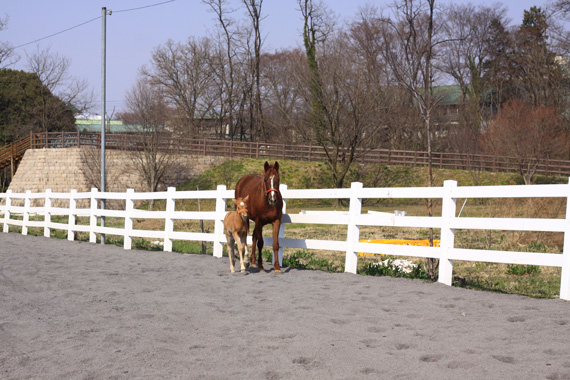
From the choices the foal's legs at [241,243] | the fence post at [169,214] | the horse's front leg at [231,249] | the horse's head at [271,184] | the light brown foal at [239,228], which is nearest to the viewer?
the horse's head at [271,184]

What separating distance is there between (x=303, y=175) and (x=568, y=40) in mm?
21488

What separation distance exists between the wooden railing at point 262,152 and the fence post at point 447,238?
35.5 meters

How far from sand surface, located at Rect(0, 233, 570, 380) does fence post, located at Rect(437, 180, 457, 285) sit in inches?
8.1

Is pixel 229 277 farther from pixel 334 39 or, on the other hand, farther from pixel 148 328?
pixel 334 39

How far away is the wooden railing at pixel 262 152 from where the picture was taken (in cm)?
4575

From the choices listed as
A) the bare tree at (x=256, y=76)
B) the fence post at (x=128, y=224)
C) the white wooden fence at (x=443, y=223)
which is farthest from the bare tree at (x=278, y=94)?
the white wooden fence at (x=443, y=223)

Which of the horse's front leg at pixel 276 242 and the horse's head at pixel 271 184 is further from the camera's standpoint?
the horse's front leg at pixel 276 242

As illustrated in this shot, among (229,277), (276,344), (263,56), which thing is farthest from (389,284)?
(263,56)

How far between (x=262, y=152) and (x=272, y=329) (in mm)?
45026

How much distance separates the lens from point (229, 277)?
1015cm

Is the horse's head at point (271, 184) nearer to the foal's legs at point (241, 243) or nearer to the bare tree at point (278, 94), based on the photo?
the foal's legs at point (241, 243)

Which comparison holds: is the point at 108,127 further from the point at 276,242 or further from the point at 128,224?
the point at 276,242

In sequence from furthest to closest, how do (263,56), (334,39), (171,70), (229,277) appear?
1. (263,56)
2. (171,70)
3. (334,39)
4. (229,277)

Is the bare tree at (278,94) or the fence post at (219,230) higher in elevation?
the bare tree at (278,94)
